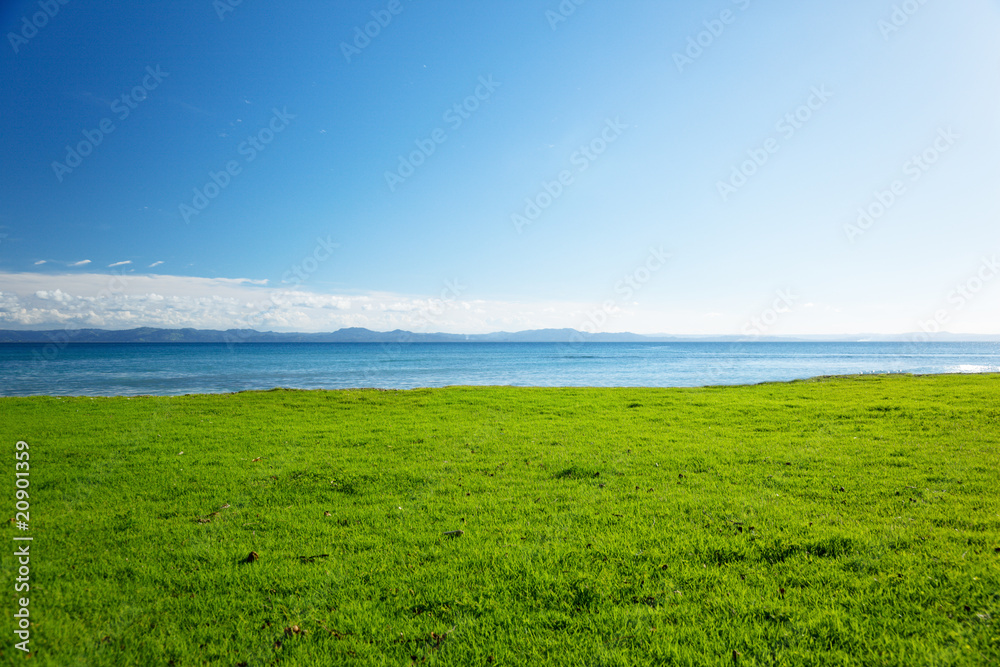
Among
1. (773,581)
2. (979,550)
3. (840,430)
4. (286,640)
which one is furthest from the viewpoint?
(840,430)

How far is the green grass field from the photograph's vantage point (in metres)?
4.82

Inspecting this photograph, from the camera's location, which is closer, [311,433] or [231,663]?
[231,663]

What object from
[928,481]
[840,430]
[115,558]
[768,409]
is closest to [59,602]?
[115,558]

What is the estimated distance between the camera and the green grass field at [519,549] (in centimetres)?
482

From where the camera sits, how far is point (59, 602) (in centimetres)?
556

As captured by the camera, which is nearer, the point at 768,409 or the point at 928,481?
the point at 928,481

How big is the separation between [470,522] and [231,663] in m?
3.92

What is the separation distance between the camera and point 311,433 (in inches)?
608

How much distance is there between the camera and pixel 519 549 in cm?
677

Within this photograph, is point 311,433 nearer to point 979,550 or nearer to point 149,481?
point 149,481

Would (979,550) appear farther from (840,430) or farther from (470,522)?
(840,430)

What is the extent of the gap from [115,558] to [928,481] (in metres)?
14.6

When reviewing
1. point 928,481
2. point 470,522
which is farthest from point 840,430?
point 470,522

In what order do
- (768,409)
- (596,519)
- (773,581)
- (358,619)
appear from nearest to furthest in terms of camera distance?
(358,619) → (773,581) → (596,519) → (768,409)
